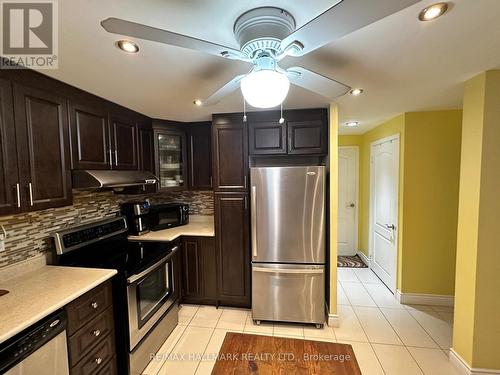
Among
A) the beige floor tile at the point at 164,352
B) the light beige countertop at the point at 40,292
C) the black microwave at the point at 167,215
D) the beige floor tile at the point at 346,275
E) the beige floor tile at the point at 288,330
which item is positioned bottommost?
the beige floor tile at the point at 164,352

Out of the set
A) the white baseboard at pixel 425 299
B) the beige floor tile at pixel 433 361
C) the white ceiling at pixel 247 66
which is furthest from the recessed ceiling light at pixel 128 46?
the white baseboard at pixel 425 299

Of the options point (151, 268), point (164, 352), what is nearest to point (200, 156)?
point (151, 268)

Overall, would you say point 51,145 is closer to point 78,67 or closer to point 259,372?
point 78,67

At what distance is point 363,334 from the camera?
239 centimetres

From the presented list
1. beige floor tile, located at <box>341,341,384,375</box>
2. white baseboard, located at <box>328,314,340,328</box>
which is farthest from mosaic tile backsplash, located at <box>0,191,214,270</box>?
beige floor tile, located at <box>341,341,384,375</box>

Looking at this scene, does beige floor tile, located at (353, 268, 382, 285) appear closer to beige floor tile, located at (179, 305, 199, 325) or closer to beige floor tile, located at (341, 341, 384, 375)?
beige floor tile, located at (341, 341, 384, 375)

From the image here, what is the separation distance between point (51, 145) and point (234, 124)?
165 centimetres

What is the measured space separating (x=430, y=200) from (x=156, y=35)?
3.24 meters

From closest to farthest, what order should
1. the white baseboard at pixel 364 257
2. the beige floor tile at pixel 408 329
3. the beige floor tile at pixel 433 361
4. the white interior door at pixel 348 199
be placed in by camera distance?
the beige floor tile at pixel 433 361
the beige floor tile at pixel 408 329
the white baseboard at pixel 364 257
the white interior door at pixel 348 199

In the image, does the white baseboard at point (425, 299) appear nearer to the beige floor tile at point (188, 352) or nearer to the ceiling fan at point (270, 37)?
the beige floor tile at point (188, 352)

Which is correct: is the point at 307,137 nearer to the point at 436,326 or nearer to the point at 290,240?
the point at 290,240

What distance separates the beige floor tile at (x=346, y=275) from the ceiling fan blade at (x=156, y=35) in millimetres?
3572

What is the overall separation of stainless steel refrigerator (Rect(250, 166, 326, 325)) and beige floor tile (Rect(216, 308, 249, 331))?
28 cm

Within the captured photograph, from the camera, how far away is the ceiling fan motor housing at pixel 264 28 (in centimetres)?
Answer: 99
